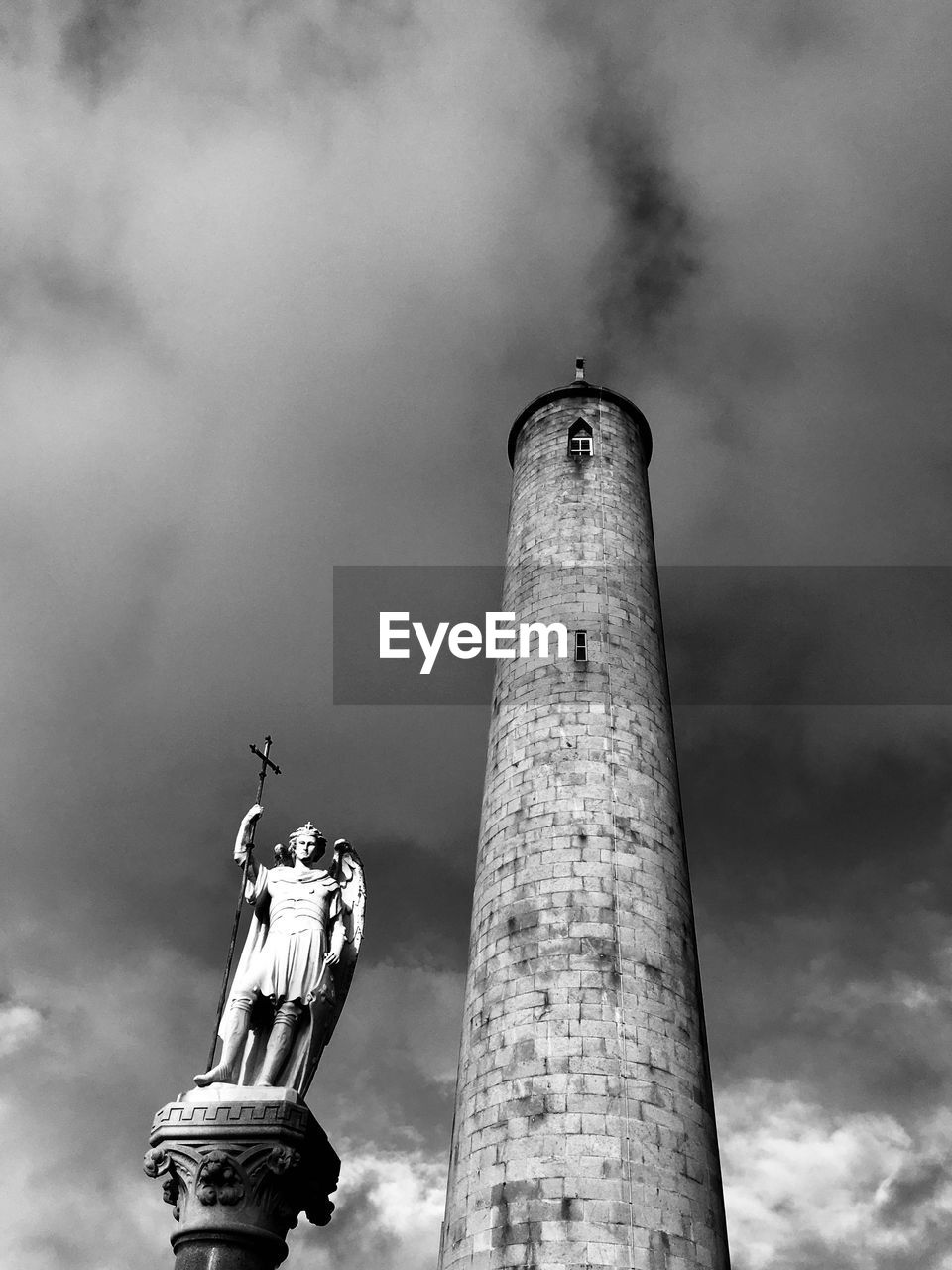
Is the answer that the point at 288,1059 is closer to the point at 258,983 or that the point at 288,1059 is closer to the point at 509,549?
the point at 258,983

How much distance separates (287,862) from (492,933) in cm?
701

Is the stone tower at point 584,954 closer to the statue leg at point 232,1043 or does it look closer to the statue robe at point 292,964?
the statue robe at point 292,964

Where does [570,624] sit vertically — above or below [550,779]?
above

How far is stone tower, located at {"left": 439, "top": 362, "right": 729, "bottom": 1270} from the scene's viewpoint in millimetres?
14836

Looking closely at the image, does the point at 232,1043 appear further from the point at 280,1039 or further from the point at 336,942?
the point at 336,942

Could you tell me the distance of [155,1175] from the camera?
360 inches

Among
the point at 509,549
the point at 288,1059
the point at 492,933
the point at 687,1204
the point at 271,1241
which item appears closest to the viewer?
the point at 271,1241

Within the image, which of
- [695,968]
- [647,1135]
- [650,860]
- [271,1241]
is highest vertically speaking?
[650,860]

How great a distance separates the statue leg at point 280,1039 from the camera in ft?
31.9

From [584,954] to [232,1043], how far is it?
8.09 meters

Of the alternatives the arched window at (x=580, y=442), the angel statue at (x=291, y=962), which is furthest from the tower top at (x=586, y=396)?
the angel statue at (x=291, y=962)

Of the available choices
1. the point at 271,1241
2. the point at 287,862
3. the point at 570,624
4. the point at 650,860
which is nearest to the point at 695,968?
the point at 650,860

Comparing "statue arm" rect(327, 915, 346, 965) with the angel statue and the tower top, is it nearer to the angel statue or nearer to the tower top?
the angel statue

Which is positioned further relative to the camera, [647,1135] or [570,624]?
[570,624]
